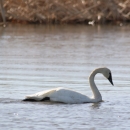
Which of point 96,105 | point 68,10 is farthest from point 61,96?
point 68,10

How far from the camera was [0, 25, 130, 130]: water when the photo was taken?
911 centimetres

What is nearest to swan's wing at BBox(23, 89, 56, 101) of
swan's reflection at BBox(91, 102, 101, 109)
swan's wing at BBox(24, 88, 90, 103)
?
swan's wing at BBox(24, 88, 90, 103)

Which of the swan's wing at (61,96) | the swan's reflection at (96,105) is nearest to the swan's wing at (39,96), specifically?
the swan's wing at (61,96)

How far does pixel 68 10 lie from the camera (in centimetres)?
3025

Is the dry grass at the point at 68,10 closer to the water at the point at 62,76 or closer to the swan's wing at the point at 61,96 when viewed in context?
the water at the point at 62,76

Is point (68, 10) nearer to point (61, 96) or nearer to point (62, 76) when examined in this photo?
point (62, 76)

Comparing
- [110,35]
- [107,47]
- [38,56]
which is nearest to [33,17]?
[110,35]

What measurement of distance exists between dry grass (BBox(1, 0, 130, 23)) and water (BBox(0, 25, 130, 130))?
5.68m

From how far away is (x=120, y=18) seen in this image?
102 feet

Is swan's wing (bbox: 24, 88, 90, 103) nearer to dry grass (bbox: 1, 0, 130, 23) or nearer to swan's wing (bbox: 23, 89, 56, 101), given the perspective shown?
swan's wing (bbox: 23, 89, 56, 101)

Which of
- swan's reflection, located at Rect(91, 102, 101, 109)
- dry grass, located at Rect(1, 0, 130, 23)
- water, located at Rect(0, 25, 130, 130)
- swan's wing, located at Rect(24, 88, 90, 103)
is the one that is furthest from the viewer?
dry grass, located at Rect(1, 0, 130, 23)

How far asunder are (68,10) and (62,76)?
17214mm

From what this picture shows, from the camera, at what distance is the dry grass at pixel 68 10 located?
30.3 m

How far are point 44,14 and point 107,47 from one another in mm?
11802
